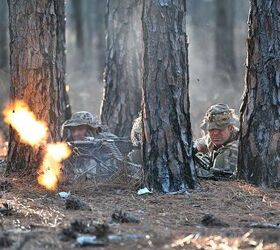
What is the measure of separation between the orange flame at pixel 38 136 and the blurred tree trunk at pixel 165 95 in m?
1.18

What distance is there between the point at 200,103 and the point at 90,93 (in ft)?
14.9

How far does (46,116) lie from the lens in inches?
314

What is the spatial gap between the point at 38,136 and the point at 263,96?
2588 millimetres

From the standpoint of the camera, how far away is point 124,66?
10.2 meters

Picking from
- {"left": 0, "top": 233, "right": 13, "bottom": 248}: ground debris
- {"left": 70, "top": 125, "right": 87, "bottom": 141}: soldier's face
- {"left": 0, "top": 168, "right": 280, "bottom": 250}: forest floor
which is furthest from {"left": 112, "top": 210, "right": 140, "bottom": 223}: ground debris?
{"left": 70, "top": 125, "right": 87, "bottom": 141}: soldier's face

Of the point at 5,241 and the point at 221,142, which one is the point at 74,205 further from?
the point at 221,142

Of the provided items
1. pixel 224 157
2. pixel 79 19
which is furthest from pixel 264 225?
pixel 79 19

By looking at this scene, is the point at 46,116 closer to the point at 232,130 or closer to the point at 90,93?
the point at 232,130

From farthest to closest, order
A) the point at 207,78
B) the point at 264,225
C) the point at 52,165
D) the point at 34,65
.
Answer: the point at 207,78, the point at 34,65, the point at 52,165, the point at 264,225

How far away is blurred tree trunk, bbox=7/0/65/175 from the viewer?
7965 millimetres

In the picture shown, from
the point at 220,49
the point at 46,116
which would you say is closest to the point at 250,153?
the point at 46,116

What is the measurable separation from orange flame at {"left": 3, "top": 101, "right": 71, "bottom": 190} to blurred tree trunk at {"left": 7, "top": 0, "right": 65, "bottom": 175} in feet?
0.23

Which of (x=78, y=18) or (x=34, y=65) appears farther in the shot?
(x=78, y=18)

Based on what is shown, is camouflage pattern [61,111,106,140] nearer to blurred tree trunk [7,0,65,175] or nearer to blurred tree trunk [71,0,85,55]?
blurred tree trunk [7,0,65,175]
